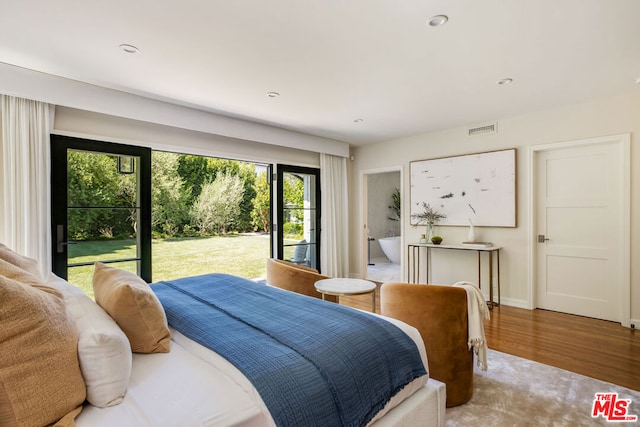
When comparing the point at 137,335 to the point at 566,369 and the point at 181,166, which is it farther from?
the point at 181,166

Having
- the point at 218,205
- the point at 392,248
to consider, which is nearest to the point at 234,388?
the point at 392,248

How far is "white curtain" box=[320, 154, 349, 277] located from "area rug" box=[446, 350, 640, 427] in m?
3.26

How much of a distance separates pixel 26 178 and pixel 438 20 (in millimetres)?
3604

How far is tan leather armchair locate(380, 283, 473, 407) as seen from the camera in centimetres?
204

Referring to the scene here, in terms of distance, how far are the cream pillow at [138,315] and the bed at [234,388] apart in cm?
2

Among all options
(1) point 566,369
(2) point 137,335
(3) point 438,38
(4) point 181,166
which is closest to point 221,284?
(2) point 137,335

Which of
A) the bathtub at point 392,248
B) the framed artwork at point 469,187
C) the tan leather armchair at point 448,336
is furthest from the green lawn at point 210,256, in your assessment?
the tan leather armchair at point 448,336

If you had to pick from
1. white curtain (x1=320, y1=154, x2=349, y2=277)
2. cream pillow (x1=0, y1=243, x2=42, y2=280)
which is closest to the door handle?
cream pillow (x1=0, y1=243, x2=42, y2=280)

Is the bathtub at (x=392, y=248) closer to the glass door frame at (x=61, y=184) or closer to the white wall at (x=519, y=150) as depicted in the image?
the white wall at (x=519, y=150)

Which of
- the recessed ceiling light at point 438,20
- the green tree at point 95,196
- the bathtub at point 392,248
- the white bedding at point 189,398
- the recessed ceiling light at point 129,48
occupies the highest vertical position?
the recessed ceiling light at point 438,20

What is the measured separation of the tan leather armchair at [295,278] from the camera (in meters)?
3.19

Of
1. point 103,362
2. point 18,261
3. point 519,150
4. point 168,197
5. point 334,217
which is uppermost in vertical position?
point 519,150

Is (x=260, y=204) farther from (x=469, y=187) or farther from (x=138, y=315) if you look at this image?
(x=138, y=315)

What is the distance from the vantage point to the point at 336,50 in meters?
2.46
